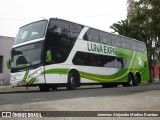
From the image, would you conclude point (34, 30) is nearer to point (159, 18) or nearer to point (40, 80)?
point (40, 80)

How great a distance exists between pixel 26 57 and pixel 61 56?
1944 millimetres

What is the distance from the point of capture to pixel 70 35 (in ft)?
63.6

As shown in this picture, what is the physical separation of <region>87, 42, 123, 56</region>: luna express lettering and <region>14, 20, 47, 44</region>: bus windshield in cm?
432

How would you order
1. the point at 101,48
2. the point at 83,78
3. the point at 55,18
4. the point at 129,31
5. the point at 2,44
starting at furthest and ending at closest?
1. the point at 129,31
2. the point at 2,44
3. the point at 101,48
4. the point at 83,78
5. the point at 55,18

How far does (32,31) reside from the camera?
18.2 meters

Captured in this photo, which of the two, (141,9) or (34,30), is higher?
(141,9)

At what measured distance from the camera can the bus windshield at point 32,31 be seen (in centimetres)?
1763

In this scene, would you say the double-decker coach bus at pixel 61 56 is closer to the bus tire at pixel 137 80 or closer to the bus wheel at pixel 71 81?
the bus wheel at pixel 71 81

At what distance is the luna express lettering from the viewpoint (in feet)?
70.6

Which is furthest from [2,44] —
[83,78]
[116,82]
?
[83,78]

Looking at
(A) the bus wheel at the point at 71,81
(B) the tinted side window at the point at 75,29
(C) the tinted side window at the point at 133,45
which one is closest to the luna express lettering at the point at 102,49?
(B) the tinted side window at the point at 75,29

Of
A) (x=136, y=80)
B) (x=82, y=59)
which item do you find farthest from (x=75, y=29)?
(x=136, y=80)

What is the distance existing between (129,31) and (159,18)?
27.6 metres

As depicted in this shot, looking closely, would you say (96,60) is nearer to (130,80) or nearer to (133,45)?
(130,80)
